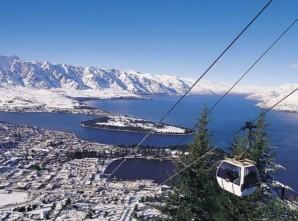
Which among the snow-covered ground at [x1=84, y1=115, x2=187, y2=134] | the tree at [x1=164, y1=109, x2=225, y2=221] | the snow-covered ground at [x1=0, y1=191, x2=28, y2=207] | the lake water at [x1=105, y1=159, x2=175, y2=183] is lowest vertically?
the snow-covered ground at [x1=0, y1=191, x2=28, y2=207]

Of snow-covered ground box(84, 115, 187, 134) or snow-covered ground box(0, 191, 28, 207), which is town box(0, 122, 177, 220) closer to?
snow-covered ground box(0, 191, 28, 207)

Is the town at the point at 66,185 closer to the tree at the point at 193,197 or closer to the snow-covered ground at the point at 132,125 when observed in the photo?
the tree at the point at 193,197

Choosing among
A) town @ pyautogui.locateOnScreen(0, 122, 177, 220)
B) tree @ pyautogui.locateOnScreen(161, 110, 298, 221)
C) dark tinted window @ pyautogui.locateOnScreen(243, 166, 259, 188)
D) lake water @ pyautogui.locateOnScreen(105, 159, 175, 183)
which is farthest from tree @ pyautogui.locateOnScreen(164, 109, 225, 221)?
lake water @ pyautogui.locateOnScreen(105, 159, 175, 183)

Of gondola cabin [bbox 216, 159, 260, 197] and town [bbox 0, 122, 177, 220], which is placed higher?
gondola cabin [bbox 216, 159, 260, 197]

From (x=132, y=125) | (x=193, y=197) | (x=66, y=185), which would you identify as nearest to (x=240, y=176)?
(x=193, y=197)

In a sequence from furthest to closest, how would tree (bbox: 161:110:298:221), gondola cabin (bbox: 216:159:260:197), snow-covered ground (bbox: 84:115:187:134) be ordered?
snow-covered ground (bbox: 84:115:187:134) < tree (bbox: 161:110:298:221) < gondola cabin (bbox: 216:159:260:197)

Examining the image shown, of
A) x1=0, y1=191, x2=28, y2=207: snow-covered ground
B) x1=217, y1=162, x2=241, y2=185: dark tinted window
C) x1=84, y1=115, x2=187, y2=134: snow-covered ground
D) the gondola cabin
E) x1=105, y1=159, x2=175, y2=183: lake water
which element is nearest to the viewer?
the gondola cabin

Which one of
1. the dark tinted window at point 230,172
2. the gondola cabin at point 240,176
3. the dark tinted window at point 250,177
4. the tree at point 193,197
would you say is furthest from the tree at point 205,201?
the dark tinted window at point 250,177

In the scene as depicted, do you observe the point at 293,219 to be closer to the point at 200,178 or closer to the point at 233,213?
the point at 233,213

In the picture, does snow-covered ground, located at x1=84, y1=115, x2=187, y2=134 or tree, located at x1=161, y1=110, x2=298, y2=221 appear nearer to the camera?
tree, located at x1=161, y1=110, x2=298, y2=221
